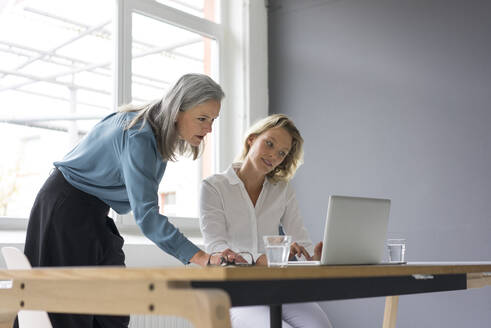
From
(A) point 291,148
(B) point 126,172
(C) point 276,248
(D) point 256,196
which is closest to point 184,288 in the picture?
A: (C) point 276,248

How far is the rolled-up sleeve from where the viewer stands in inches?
95.3

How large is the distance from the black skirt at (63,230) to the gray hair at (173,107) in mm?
327

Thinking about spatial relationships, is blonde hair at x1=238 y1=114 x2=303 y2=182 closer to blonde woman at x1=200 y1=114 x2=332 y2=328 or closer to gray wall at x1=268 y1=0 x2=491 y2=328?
blonde woman at x1=200 y1=114 x2=332 y2=328

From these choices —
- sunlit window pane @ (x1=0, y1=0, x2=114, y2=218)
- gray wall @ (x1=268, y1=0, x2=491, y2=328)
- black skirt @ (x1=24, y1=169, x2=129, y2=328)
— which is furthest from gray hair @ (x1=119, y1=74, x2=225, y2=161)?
gray wall @ (x1=268, y1=0, x2=491, y2=328)

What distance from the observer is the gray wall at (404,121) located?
11.1 ft

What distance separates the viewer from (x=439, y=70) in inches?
140

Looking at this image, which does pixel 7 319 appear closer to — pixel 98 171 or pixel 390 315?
pixel 98 171

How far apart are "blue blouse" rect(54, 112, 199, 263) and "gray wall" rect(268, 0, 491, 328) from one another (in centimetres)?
192

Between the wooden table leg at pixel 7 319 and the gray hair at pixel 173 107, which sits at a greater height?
the gray hair at pixel 173 107

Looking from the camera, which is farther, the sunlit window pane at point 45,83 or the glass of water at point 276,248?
the sunlit window pane at point 45,83

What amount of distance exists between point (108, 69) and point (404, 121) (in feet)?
5.88

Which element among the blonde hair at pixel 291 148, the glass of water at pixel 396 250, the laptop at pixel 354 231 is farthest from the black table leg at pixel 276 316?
the blonde hair at pixel 291 148

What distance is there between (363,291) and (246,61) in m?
3.07

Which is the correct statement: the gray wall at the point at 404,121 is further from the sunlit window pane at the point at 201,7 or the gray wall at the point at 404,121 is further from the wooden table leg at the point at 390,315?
the wooden table leg at the point at 390,315
